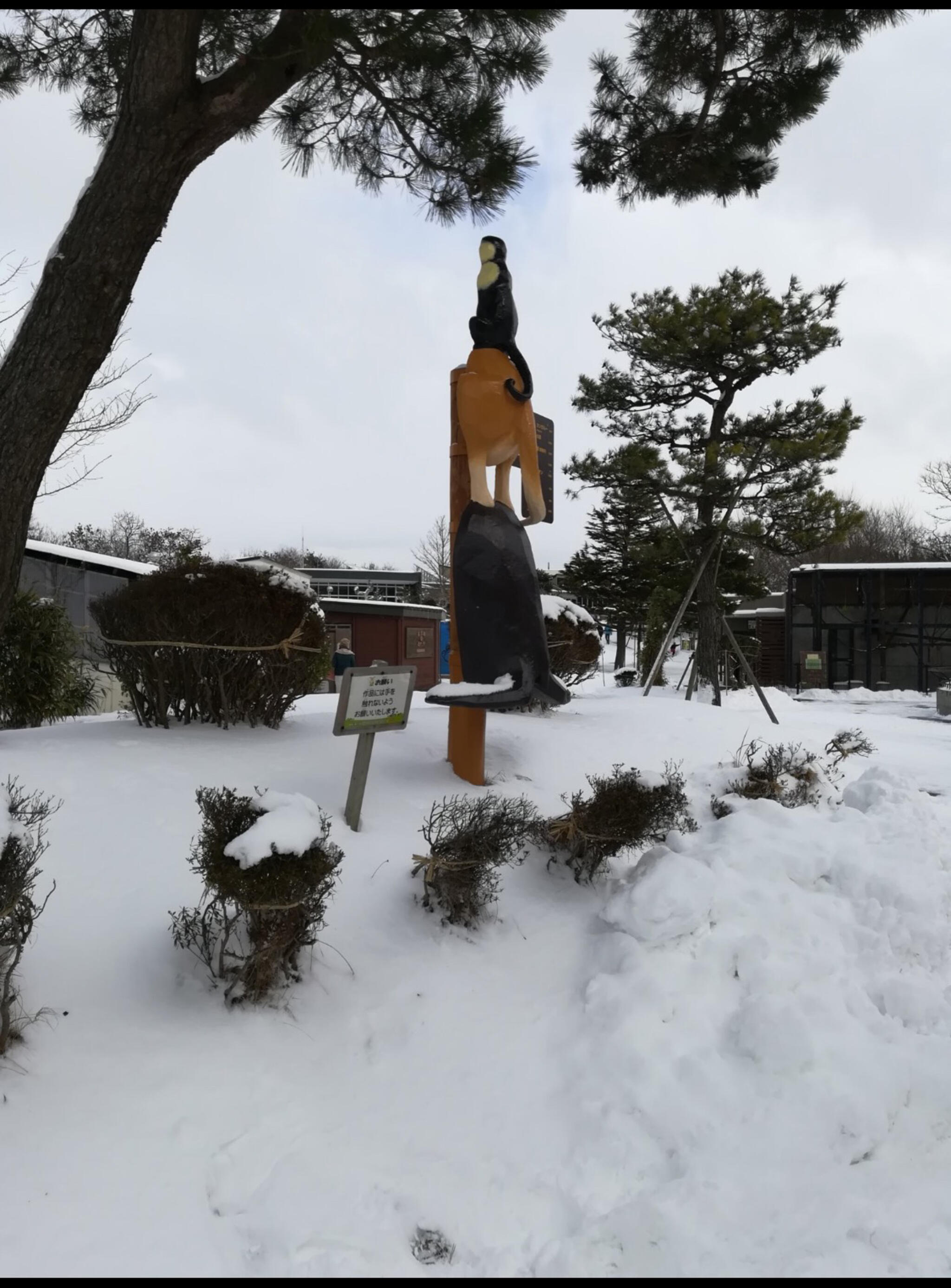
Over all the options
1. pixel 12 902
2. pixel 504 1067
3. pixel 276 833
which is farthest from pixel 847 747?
pixel 12 902

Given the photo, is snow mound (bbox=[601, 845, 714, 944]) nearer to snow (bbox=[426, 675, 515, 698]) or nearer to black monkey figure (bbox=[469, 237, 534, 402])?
snow (bbox=[426, 675, 515, 698])

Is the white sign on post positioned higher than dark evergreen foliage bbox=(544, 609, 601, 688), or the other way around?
dark evergreen foliage bbox=(544, 609, 601, 688)

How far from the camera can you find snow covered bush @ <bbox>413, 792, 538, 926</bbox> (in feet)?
12.7

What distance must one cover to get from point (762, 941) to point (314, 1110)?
205cm

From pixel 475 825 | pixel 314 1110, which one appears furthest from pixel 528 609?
pixel 314 1110

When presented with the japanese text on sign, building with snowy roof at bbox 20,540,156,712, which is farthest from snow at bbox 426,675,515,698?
building with snowy roof at bbox 20,540,156,712

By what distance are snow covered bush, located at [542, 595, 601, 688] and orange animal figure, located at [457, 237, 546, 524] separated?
4128 millimetres

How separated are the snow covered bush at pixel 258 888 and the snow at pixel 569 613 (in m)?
6.41

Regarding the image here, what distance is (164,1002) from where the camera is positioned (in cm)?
316

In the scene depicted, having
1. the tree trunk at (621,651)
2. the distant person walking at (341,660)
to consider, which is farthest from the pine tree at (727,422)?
the tree trunk at (621,651)

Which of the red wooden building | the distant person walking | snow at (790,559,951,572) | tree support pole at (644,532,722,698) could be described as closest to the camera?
tree support pole at (644,532,722,698)

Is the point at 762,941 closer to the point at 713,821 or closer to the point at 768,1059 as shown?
the point at 768,1059

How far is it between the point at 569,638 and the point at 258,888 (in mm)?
6909

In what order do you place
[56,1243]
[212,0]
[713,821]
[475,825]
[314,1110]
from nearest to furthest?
[56,1243] < [314,1110] < [212,0] < [475,825] < [713,821]
